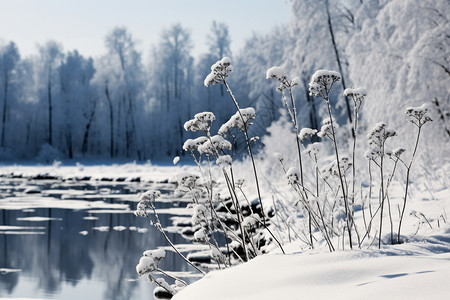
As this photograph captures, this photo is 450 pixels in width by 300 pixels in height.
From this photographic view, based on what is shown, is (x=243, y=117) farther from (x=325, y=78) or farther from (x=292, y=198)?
(x=292, y=198)

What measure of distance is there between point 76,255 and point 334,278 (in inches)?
259

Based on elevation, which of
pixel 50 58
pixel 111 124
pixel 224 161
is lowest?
pixel 224 161

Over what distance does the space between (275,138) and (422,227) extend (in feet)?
34.7

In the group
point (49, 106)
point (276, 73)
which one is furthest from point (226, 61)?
point (49, 106)

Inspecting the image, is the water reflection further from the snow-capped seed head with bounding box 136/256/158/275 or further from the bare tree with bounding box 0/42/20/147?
the bare tree with bounding box 0/42/20/147

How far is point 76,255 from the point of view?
8.28 meters

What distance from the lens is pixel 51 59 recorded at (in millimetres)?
41125

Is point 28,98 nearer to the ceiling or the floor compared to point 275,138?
nearer to the ceiling

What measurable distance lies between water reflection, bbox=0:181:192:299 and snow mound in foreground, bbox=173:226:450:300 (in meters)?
3.18

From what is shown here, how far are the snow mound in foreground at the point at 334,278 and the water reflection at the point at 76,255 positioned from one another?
3178 millimetres

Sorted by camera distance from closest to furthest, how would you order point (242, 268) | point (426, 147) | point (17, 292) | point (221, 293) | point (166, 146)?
point (221, 293)
point (242, 268)
point (17, 292)
point (426, 147)
point (166, 146)

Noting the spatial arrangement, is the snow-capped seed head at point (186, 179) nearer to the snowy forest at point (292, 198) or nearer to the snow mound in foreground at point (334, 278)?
the snowy forest at point (292, 198)

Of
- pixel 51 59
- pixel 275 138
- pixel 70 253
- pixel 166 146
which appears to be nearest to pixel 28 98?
pixel 51 59

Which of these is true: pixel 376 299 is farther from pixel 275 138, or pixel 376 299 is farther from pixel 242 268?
pixel 275 138
